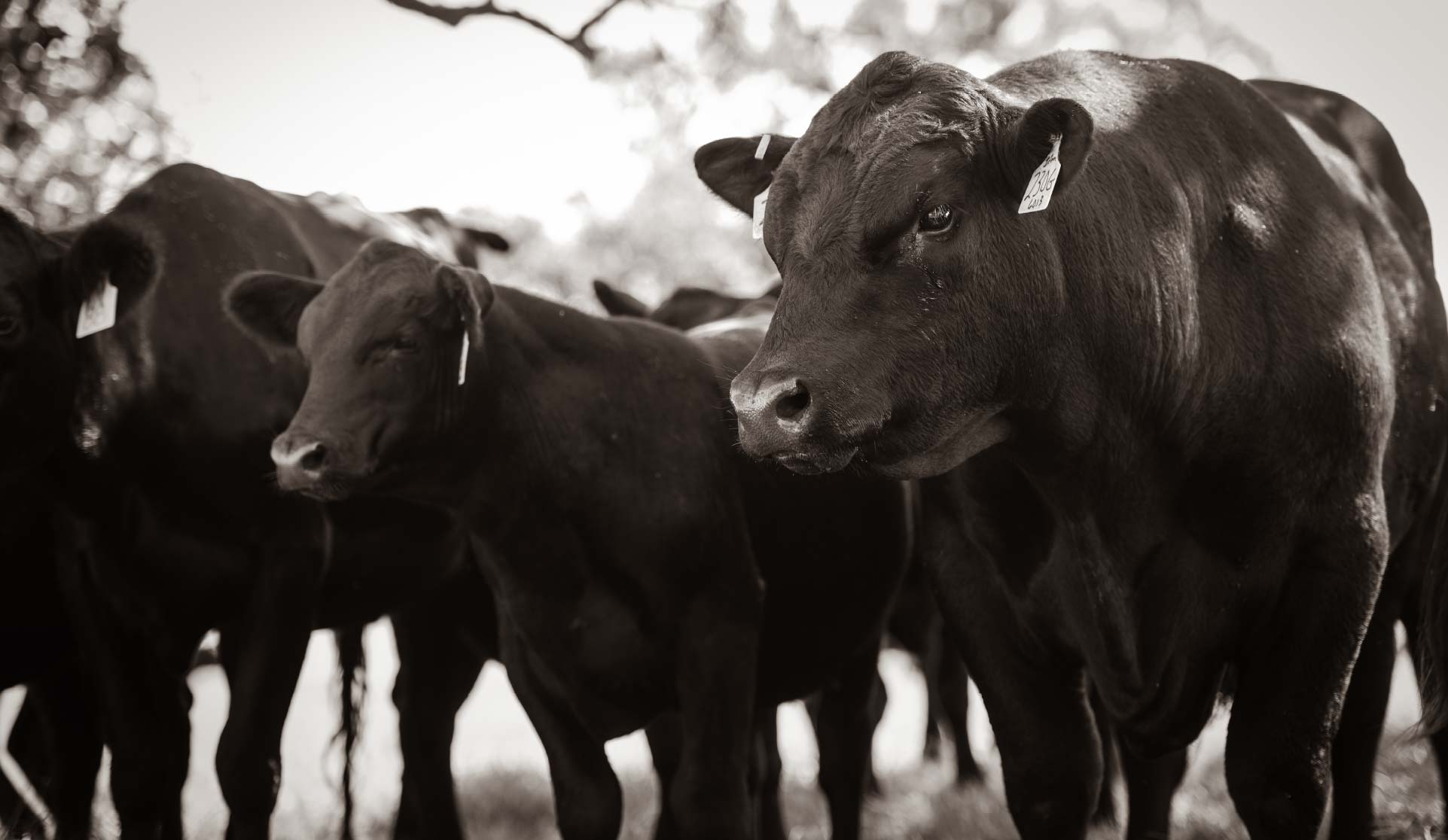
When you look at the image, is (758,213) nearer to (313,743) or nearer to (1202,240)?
(1202,240)

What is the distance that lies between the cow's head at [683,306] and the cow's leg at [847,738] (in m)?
2.05

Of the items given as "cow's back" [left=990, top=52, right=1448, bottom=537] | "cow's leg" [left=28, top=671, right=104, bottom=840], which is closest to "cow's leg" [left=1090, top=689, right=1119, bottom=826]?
"cow's back" [left=990, top=52, right=1448, bottom=537]

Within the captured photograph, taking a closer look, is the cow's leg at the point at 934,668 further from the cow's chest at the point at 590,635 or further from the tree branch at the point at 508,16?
the tree branch at the point at 508,16

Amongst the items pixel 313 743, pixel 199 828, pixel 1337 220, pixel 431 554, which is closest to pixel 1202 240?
pixel 1337 220

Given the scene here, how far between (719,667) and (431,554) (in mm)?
1853

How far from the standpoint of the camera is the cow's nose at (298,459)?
4.39 meters

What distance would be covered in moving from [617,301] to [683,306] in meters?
0.41

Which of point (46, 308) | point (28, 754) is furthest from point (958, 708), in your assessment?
point (46, 308)

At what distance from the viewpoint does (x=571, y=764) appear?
478 cm

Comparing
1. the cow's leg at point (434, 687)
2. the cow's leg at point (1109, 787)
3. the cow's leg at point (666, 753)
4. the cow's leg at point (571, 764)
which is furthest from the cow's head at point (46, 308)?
the cow's leg at point (1109, 787)

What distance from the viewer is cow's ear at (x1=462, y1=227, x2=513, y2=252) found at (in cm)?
811

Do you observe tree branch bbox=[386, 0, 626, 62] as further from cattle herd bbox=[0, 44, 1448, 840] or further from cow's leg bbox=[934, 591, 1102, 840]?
cow's leg bbox=[934, 591, 1102, 840]

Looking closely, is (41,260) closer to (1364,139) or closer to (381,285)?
(381,285)

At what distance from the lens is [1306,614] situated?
11.7 ft
